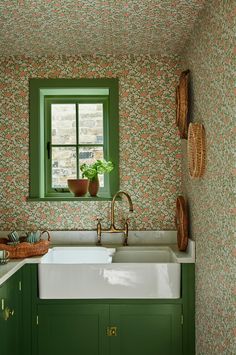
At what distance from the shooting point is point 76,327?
3.15 metres

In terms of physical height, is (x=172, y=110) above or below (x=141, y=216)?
above

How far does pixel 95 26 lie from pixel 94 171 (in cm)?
121

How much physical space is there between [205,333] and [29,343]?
1278 millimetres

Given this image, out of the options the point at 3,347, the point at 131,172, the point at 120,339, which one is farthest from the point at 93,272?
the point at 131,172

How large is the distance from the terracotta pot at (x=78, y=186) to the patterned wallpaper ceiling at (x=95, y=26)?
3.64ft

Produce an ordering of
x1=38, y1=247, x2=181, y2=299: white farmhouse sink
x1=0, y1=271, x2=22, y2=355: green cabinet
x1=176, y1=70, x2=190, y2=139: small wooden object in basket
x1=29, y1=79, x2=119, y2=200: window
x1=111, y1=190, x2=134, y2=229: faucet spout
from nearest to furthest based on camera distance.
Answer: x1=0, y1=271, x2=22, y2=355: green cabinet
x1=38, y1=247, x2=181, y2=299: white farmhouse sink
x1=176, y1=70, x2=190, y2=139: small wooden object in basket
x1=111, y1=190, x2=134, y2=229: faucet spout
x1=29, y1=79, x2=119, y2=200: window

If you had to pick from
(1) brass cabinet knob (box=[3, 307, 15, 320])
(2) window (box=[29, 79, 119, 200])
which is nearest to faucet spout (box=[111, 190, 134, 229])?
(2) window (box=[29, 79, 119, 200])

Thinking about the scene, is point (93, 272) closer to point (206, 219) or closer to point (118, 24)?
point (206, 219)

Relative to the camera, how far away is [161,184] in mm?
3789

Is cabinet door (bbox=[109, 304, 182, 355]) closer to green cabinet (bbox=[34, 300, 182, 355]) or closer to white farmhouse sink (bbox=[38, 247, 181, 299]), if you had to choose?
green cabinet (bbox=[34, 300, 182, 355])

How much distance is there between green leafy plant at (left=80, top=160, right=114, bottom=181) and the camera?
3732 mm

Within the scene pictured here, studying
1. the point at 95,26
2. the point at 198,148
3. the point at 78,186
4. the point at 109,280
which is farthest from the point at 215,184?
the point at 78,186

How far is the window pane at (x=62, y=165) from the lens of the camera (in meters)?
4.04

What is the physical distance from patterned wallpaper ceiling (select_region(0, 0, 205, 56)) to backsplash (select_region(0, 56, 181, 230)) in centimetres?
24
